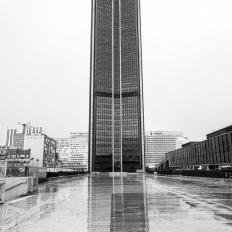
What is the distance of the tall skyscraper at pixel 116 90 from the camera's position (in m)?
171

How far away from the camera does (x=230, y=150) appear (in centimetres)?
5553

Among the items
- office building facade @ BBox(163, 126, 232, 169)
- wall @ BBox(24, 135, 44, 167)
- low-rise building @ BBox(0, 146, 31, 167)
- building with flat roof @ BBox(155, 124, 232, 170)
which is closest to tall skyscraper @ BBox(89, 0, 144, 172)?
wall @ BBox(24, 135, 44, 167)

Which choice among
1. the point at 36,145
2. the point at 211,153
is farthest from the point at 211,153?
the point at 36,145

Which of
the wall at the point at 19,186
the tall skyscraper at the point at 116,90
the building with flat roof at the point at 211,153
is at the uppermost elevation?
the tall skyscraper at the point at 116,90

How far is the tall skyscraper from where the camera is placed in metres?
171

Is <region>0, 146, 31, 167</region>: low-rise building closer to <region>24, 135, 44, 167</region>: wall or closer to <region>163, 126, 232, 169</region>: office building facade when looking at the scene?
<region>24, 135, 44, 167</region>: wall

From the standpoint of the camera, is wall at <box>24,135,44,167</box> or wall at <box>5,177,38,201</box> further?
wall at <box>24,135,44,167</box>

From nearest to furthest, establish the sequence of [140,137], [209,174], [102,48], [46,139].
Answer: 1. [209,174]
2. [46,139]
3. [140,137]
4. [102,48]

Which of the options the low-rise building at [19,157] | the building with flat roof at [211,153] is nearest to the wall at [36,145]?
the low-rise building at [19,157]

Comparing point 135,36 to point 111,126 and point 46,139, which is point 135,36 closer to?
point 111,126

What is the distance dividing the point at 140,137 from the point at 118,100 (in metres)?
32.5

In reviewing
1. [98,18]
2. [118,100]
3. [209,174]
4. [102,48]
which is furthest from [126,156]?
[209,174]

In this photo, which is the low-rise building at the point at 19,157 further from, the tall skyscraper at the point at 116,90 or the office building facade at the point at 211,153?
the office building facade at the point at 211,153

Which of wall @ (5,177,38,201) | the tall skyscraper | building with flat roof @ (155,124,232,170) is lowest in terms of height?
wall @ (5,177,38,201)
